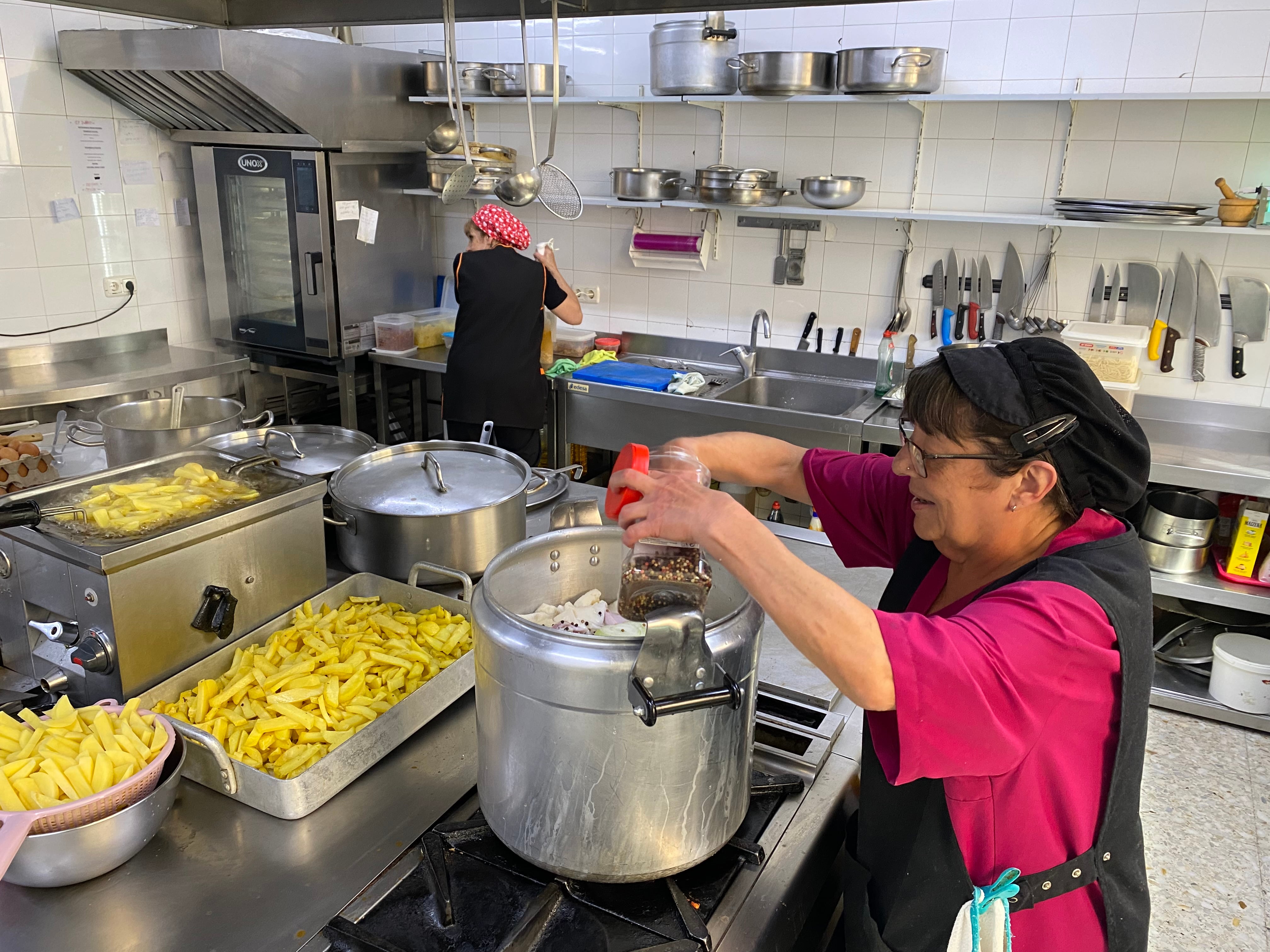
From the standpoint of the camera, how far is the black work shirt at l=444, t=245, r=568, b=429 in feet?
12.4

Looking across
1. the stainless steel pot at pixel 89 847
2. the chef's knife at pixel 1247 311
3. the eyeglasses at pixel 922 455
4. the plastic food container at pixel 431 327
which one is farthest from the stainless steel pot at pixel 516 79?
the stainless steel pot at pixel 89 847

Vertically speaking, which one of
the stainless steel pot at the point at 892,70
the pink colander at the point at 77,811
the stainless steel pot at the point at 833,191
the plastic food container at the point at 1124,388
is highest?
the stainless steel pot at the point at 892,70

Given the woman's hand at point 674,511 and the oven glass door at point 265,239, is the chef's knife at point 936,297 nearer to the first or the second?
the oven glass door at point 265,239

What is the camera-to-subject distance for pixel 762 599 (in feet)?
3.08

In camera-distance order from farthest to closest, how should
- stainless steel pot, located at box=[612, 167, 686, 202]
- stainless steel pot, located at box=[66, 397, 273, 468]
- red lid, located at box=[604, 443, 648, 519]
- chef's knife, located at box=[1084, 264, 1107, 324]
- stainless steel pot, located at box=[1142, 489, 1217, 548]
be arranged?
stainless steel pot, located at box=[612, 167, 686, 202], chef's knife, located at box=[1084, 264, 1107, 324], stainless steel pot, located at box=[1142, 489, 1217, 548], stainless steel pot, located at box=[66, 397, 273, 468], red lid, located at box=[604, 443, 648, 519]

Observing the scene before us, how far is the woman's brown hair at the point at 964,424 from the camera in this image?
1054 millimetres

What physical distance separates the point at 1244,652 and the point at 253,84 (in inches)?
176

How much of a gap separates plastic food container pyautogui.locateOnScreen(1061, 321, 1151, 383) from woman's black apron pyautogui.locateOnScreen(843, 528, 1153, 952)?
2.49m

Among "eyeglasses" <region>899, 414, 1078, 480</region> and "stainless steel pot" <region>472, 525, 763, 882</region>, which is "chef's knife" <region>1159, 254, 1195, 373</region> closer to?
"eyeglasses" <region>899, 414, 1078, 480</region>

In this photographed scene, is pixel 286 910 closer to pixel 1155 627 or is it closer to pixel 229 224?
pixel 1155 627

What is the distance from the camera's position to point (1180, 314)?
3555 mm

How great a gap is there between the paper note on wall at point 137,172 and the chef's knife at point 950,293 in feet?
12.6

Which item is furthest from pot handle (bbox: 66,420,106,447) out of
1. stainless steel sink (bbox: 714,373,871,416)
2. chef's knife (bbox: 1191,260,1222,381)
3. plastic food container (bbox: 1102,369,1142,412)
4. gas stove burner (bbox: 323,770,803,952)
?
chef's knife (bbox: 1191,260,1222,381)

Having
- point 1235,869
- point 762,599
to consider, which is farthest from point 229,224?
point 1235,869
